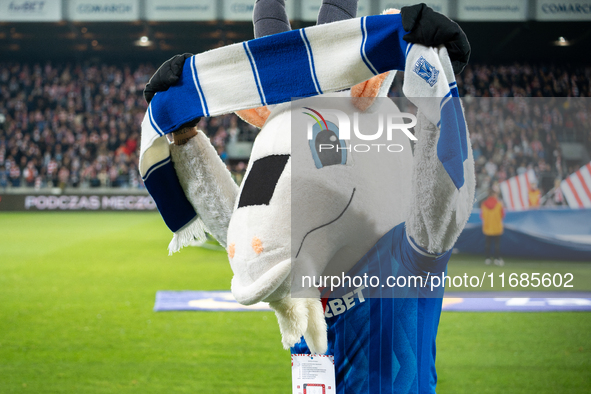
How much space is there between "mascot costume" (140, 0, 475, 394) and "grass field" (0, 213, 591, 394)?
0.93 feet

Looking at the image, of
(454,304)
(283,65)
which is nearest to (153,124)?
(283,65)

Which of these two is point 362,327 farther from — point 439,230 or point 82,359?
point 82,359

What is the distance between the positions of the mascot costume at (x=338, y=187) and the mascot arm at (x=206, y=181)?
8 centimetres

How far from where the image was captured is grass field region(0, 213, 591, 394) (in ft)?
9.09

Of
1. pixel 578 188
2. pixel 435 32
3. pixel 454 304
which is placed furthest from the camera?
pixel 454 304

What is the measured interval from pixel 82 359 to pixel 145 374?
1.65 feet

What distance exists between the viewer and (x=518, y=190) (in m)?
1.26

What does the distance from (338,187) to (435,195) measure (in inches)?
8.2

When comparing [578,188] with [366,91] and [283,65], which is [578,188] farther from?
[283,65]

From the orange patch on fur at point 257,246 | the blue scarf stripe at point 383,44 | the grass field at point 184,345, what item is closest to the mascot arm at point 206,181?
the orange patch on fur at point 257,246

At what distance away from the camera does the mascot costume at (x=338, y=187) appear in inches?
35.0

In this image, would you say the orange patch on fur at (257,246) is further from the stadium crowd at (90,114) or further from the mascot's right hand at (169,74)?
the stadium crowd at (90,114)

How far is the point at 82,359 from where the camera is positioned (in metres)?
3.10

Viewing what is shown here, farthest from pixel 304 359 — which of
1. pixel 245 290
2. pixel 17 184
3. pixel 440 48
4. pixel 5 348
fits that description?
pixel 17 184
